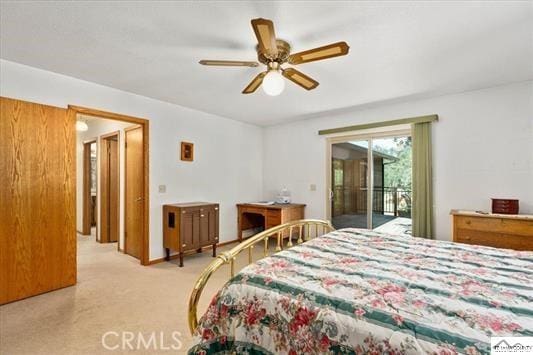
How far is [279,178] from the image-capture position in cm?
532

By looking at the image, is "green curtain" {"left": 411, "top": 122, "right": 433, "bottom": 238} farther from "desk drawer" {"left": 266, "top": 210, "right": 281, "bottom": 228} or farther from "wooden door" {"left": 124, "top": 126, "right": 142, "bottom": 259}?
"wooden door" {"left": 124, "top": 126, "right": 142, "bottom": 259}

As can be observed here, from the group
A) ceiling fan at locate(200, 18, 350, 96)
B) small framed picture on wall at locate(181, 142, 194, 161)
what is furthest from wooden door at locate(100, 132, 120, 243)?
ceiling fan at locate(200, 18, 350, 96)

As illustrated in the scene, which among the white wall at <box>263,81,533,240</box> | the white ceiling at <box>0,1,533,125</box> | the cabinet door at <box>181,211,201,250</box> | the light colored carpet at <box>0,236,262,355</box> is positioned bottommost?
Answer: the light colored carpet at <box>0,236,262,355</box>

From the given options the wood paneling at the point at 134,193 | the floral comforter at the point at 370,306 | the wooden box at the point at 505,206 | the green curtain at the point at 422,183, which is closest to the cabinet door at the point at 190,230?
the wood paneling at the point at 134,193

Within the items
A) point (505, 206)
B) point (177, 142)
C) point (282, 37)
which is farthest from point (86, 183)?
point (505, 206)

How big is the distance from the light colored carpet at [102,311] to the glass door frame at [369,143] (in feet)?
7.54

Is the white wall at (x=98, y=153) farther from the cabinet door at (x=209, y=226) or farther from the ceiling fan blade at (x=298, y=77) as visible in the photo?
the ceiling fan blade at (x=298, y=77)

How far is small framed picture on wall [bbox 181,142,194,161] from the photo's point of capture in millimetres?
4109

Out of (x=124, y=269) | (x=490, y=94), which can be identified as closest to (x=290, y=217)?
(x=124, y=269)

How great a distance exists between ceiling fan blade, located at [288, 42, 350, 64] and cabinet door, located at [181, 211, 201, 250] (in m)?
2.58

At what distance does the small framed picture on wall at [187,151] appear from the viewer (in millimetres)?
4109

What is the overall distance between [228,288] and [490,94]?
388 cm

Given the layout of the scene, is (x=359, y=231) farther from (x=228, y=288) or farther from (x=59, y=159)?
(x=59, y=159)

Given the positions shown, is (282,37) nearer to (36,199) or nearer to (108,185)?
(36,199)
